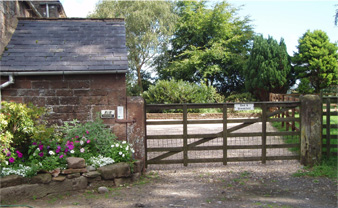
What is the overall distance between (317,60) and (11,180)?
63.9 feet

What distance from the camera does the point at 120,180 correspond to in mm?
5676

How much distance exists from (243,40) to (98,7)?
46.2 feet

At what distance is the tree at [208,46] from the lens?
1009 inches

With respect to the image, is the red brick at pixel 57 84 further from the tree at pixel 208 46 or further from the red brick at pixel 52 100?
the tree at pixel 208 46

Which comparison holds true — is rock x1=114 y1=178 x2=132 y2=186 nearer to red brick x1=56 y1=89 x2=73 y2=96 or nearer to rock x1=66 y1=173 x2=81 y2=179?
rock x1=66 y1=173 x2=81 y2=179

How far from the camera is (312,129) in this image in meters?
6.78

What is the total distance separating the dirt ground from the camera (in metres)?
4.74

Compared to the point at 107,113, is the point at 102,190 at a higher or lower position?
lower

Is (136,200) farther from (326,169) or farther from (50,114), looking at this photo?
(326,169)

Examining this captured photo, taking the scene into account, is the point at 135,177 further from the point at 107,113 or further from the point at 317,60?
the point at 317,60

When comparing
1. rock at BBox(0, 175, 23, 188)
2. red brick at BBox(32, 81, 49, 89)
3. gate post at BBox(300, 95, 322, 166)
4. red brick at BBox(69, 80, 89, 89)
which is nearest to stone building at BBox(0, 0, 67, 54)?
red brick at BBox(32, 81, 49, 89)

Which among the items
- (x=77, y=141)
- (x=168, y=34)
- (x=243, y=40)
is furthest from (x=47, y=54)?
(x=243, y=40)

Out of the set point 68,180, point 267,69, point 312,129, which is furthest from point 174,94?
point 68,180

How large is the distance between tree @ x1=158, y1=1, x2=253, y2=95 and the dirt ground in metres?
19.3
